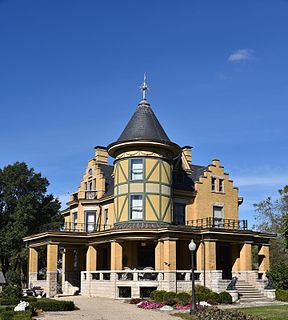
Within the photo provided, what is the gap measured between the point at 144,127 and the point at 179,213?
7.76 metres

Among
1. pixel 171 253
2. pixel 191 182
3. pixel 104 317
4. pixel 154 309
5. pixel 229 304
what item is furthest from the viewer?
pixel 191 182

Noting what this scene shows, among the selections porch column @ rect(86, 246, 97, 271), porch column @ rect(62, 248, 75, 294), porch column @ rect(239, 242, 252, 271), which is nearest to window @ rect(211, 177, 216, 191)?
porch column @ rect(239, 242, 252, 271)

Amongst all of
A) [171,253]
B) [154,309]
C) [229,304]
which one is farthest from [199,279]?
[154,309]

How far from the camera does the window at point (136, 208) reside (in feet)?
125

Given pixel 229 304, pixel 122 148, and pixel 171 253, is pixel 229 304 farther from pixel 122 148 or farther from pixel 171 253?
pixel 122 148

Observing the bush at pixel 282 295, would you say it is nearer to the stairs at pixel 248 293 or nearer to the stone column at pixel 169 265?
the stairs at pixel 248 293

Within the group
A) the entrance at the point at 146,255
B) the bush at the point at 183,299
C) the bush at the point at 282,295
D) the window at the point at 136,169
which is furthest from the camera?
the entrance at the point at 146,255

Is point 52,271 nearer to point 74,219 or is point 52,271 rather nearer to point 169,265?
point 74,219

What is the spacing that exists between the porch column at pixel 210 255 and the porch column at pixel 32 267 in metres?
14.4

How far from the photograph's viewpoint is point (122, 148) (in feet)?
129

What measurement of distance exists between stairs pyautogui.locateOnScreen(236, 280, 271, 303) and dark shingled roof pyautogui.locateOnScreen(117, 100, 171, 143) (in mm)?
11856

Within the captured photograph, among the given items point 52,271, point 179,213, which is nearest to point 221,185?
point 179,213

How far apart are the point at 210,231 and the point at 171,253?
10.7ft

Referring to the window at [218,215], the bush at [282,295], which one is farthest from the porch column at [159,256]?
the window at [218,215]
